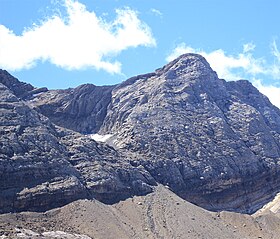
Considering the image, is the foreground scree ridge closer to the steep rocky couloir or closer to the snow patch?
the steep rocky couloir

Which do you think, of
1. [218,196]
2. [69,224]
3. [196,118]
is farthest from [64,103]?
[69,224]

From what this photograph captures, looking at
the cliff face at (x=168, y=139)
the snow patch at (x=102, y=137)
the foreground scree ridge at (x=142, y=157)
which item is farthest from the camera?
the snow patch at (x=102, y=137)

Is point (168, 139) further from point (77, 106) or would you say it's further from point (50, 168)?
point (50, 168)

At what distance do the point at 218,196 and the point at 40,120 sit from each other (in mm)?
51845

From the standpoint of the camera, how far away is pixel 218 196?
155 meters

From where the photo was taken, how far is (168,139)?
532ft

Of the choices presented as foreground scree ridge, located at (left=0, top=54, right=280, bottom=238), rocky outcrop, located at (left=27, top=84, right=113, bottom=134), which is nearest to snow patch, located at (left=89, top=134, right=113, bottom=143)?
foreground scree ridge, located at (left=0, top=54, right=280, bottom=238)

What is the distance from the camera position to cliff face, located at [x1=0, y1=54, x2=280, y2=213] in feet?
448

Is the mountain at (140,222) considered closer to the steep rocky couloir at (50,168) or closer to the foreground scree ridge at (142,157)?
the foreground scree ridge at (142,157)

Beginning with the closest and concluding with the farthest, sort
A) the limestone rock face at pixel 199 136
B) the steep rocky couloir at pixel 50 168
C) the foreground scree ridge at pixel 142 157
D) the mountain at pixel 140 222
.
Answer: the mountain at pixel 140 222, the steep rocky couloir at pixel 50 168, the foreground scree ridge at pixel 142 157, the limestone rock face at pixel 199 136

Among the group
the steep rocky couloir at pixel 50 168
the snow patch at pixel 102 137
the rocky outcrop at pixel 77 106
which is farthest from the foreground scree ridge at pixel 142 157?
the snow patch at pixel 102 137

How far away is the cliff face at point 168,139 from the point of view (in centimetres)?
13662

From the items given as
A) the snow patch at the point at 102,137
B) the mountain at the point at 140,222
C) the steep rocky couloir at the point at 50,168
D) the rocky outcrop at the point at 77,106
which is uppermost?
the rocky outcrop at the point at 77,106

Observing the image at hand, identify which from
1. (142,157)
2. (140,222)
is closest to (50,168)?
(140,222)
